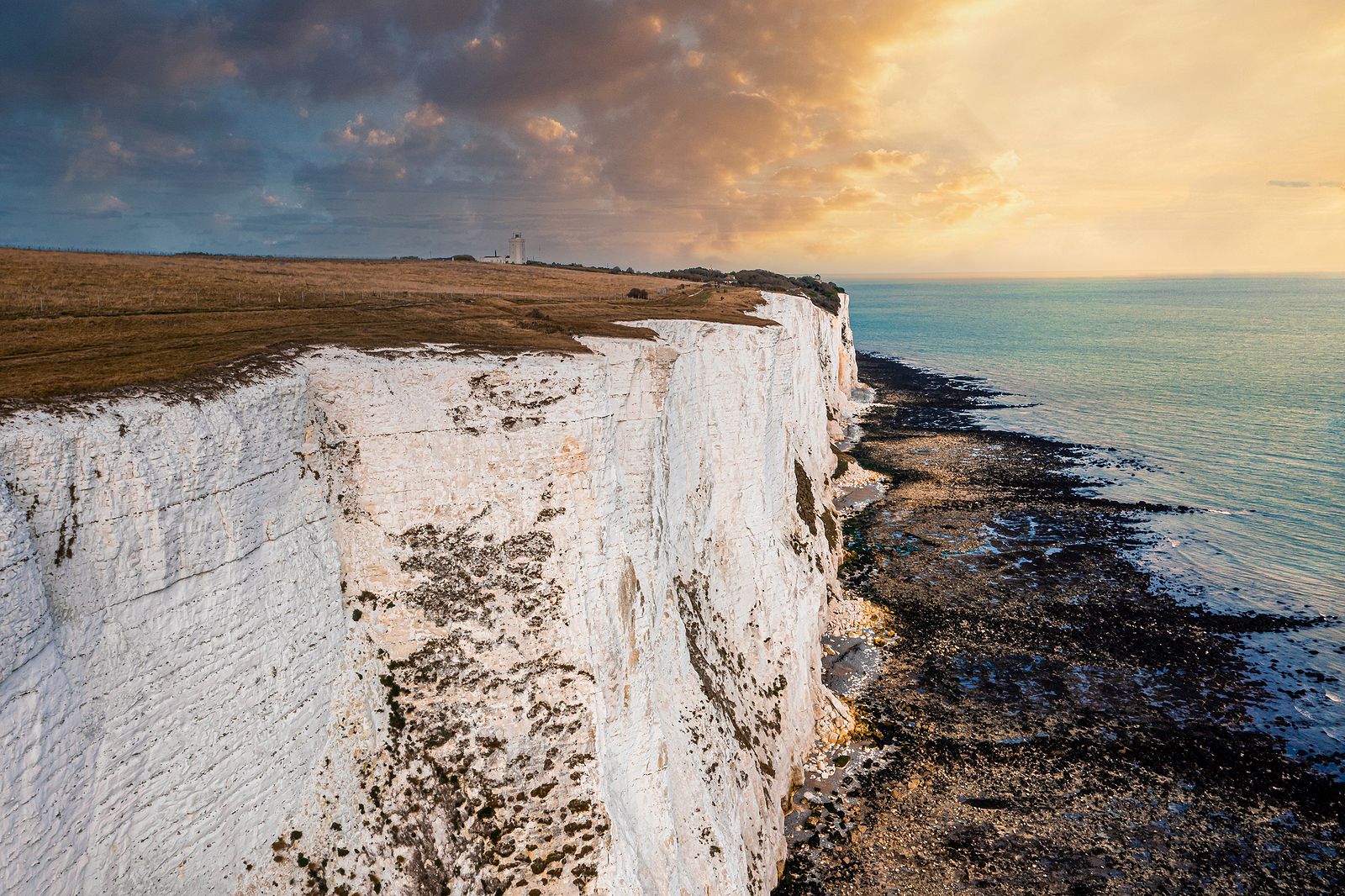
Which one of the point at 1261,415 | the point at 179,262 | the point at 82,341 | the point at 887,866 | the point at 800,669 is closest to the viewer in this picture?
the point at 82,341

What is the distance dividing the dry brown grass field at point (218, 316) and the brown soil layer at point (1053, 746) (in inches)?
700

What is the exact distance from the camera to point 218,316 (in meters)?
23.7

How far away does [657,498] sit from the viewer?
66.5 feet

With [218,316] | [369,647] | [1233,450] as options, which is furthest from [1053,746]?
[1233,450]

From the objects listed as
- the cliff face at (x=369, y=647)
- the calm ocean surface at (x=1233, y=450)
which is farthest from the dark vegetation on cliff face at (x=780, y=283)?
the cliff face at (x=369, y=647)

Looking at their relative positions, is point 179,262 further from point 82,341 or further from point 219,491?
point 219,491

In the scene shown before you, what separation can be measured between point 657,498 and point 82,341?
15.4 metres

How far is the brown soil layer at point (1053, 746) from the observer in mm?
22109

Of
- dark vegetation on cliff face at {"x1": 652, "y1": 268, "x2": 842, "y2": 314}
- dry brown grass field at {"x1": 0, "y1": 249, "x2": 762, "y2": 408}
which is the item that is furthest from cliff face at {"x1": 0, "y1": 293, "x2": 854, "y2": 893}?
dark vegetation on cliff face at {"x1": 652, "y1": 268, "x2": 842, "y2": 314}

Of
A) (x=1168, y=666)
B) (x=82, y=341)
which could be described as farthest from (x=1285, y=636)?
(x=82, y=341)

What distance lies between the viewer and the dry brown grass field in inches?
600

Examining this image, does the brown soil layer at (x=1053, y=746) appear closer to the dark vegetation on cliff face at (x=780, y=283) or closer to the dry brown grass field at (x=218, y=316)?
the dry brown grass field at (x=218, y=316)

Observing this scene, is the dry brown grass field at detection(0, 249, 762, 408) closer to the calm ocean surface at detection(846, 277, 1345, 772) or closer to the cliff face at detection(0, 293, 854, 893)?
the cliff face at detection(0, 293, 854, 893)

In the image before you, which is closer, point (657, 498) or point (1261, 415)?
point (657, 498)
